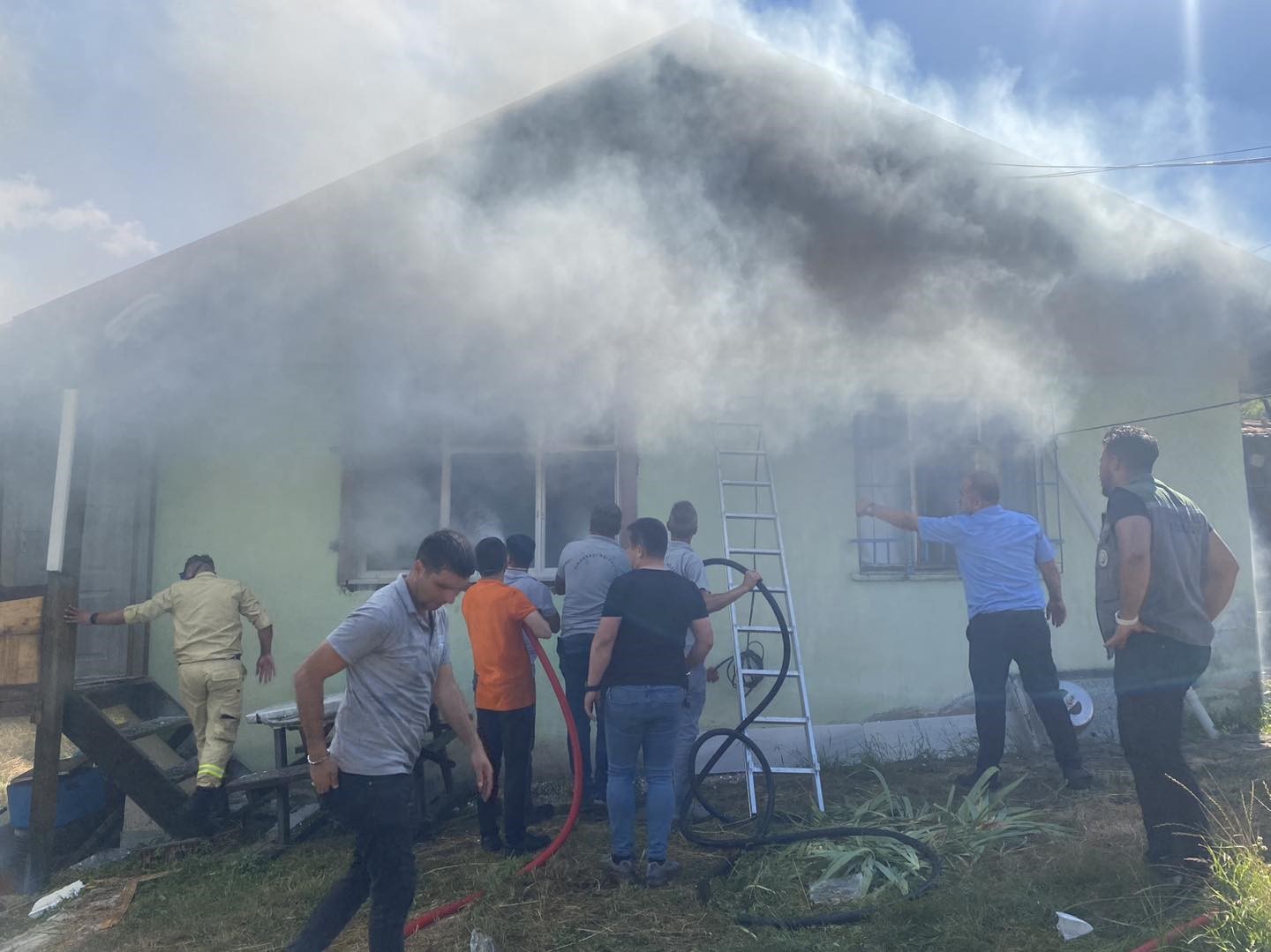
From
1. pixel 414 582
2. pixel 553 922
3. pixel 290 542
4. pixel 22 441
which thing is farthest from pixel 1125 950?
pixel 22 441

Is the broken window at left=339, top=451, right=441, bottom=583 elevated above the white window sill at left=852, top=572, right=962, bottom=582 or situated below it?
above

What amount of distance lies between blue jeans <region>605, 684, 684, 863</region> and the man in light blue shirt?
6.47 ft

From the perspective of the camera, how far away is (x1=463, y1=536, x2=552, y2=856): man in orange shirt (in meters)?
4.43

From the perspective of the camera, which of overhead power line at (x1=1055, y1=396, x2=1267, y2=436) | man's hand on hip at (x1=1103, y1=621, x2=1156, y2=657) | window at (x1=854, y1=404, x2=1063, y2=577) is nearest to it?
man's hand on hip at (x1=1103, y1=621, x2=1156, y2=657)

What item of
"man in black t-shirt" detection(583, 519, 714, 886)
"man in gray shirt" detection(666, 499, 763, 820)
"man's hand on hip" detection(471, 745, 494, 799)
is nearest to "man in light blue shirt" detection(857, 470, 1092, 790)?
"man in gray shirt" detection(666, 499, 763, 820)

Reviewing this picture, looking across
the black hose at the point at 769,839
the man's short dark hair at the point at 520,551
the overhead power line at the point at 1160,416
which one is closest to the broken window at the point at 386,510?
the man's short dark hair at the point at 520,551

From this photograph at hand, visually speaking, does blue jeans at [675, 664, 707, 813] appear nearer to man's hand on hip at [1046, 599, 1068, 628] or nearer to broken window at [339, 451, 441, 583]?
man's hand on hip at [1046, 599, 1068, 628]

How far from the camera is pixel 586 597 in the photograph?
16.3 feet

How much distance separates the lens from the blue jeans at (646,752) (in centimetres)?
391

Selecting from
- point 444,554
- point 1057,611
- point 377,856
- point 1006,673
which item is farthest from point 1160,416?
point 377,856

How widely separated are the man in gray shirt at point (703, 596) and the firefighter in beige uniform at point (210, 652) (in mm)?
2785

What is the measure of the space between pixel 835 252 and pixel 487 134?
251 cm

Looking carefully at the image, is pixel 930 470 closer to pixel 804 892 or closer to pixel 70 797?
pixel 804 892

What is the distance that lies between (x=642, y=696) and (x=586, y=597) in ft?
3.72
